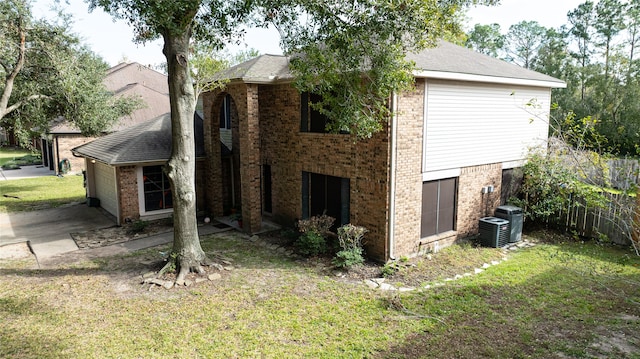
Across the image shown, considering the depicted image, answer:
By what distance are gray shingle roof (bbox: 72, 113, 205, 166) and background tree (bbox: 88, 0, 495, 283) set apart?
5004 mm

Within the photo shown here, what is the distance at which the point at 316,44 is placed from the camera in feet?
29.2

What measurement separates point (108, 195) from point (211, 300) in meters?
9.61

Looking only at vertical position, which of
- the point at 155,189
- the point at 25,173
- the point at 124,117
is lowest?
the point at 25,173

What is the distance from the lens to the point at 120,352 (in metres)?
6.17

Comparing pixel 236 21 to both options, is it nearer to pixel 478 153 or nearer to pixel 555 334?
pixel 478 153

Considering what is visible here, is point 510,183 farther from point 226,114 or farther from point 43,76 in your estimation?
point 43,76

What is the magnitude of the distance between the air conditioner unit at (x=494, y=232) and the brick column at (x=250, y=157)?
6639mm

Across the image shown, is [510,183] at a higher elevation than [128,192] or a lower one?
higher

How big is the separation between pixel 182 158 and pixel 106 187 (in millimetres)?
8174

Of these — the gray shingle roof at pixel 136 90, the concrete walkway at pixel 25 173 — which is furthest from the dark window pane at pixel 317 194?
the concrete walkway at pixel 25 173

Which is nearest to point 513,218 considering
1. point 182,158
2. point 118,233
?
point 182,158

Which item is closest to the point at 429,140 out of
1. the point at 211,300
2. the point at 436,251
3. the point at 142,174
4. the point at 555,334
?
the point at 436,251

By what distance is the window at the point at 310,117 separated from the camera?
11.2 m

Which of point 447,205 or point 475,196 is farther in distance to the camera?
point 475,196
